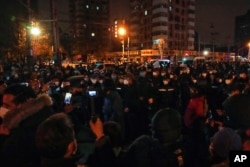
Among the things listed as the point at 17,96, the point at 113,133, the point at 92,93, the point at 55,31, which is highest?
the point at 55,31

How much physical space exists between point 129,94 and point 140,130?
107 cm

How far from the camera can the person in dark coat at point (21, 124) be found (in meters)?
3.33

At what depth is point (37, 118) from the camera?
12.3ft

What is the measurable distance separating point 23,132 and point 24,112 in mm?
289

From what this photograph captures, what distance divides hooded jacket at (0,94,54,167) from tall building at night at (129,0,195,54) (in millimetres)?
100285

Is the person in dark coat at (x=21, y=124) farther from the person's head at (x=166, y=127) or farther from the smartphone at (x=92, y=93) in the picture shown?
the smartphone at (x=92, y=93)

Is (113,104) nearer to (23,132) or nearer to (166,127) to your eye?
(166,127)

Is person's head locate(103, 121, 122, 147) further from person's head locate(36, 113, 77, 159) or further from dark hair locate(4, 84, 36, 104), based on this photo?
person's head locate(36, 113, 77, 159)

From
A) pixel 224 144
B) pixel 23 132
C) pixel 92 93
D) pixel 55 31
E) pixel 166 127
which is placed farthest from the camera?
pixel 55 31

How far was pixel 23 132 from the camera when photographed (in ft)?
11.5

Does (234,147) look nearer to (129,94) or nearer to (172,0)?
(129,94)

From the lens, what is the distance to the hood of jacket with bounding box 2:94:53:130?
3618mm

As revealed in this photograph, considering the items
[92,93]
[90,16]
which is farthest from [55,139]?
[90,16]

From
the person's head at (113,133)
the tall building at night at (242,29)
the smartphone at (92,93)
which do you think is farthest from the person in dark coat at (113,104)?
the tall building at night at (242,29)
